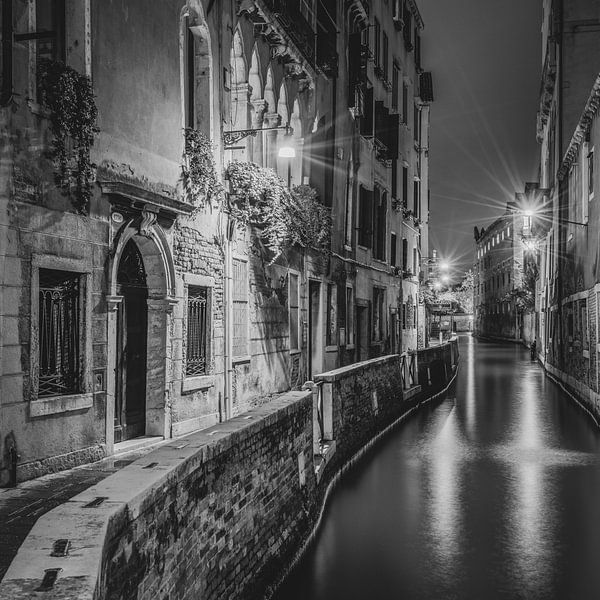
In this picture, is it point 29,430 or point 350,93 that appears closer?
point 29,430

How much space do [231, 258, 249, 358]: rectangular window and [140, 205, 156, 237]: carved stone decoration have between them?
3003mm

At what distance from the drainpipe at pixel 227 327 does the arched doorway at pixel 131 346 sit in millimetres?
1972

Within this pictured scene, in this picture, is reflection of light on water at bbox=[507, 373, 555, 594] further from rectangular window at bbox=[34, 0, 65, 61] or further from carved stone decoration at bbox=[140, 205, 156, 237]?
rectangular window at bbox=[34, 0, 65, 61]

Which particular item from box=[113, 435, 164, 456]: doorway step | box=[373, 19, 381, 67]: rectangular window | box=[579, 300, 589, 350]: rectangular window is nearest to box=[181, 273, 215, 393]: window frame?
box=[113, 435, 164, 456]: doorway step

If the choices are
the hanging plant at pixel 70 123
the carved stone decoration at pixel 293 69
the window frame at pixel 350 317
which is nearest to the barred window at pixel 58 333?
the hanging plant at pixel 70 123

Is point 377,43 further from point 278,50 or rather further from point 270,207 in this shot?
point 270,207

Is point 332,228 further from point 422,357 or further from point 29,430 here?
point 29,430

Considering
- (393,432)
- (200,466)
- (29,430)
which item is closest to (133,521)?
(200,466)

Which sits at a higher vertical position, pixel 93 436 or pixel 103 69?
pixel 103 69

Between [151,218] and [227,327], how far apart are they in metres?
2.92

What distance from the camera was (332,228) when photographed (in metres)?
18.4

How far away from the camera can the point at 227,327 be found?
11930 mm

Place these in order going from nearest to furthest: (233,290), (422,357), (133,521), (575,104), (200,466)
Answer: (133,521)
(200,466)
(233,290)
(422,357)
(575,104)

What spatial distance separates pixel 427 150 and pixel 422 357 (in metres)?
19.6
